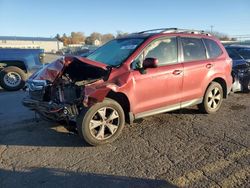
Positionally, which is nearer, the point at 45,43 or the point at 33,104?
the point at 33,104

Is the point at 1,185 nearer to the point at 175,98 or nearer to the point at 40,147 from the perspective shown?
the point at 40,147

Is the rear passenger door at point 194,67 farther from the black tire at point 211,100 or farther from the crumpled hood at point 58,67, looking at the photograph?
the crumpled hood at point 58,67

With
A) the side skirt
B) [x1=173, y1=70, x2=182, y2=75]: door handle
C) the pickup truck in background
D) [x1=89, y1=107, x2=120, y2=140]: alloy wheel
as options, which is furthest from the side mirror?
the pickup truck in background

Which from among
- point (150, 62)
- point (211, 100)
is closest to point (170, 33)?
point (150, 62)

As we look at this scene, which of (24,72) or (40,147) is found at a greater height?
(24,72)

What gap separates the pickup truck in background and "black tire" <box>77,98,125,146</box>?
6398mm

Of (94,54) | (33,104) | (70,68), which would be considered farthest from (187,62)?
(33,104)

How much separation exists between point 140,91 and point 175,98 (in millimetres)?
935

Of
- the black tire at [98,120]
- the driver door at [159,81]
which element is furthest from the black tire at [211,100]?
the black tire at [98,120]

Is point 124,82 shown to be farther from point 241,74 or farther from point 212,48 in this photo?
point 241,74

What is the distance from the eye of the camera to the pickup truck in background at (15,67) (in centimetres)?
1040

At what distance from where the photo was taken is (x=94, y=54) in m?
6.27

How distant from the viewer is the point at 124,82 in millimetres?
4969

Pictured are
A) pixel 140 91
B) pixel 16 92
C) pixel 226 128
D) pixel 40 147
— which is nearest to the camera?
pixel 40 147
